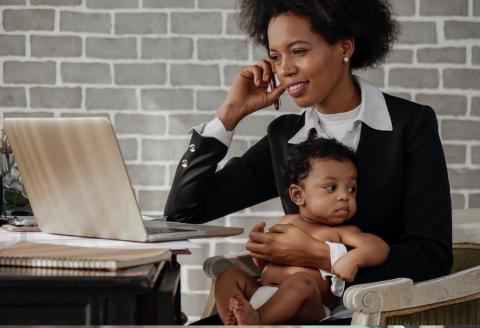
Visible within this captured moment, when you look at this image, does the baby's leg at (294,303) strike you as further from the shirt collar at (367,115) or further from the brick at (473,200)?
the brick at (473,200)

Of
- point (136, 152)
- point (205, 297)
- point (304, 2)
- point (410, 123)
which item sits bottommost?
point (205, 297)

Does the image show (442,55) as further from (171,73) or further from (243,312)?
(243,312)

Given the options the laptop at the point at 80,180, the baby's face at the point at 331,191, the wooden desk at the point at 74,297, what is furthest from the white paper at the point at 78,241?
the baby's face at the point at 331,191

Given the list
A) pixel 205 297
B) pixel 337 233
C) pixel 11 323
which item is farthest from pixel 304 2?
pixel 205 297

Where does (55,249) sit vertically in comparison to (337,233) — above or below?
above

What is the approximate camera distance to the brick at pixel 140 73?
3248mm

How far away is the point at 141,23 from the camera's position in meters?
3.26

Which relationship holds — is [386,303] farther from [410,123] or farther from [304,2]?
[304,2]

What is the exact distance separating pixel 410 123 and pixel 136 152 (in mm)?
1681

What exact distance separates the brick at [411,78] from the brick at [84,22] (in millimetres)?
1199

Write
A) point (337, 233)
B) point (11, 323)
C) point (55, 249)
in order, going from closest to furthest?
point (11, 323) < point (55, 249) < point (337, 233)

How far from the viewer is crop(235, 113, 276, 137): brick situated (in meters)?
3.22

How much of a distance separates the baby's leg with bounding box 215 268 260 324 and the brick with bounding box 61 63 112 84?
1762mm

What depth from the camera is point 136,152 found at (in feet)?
10.7
